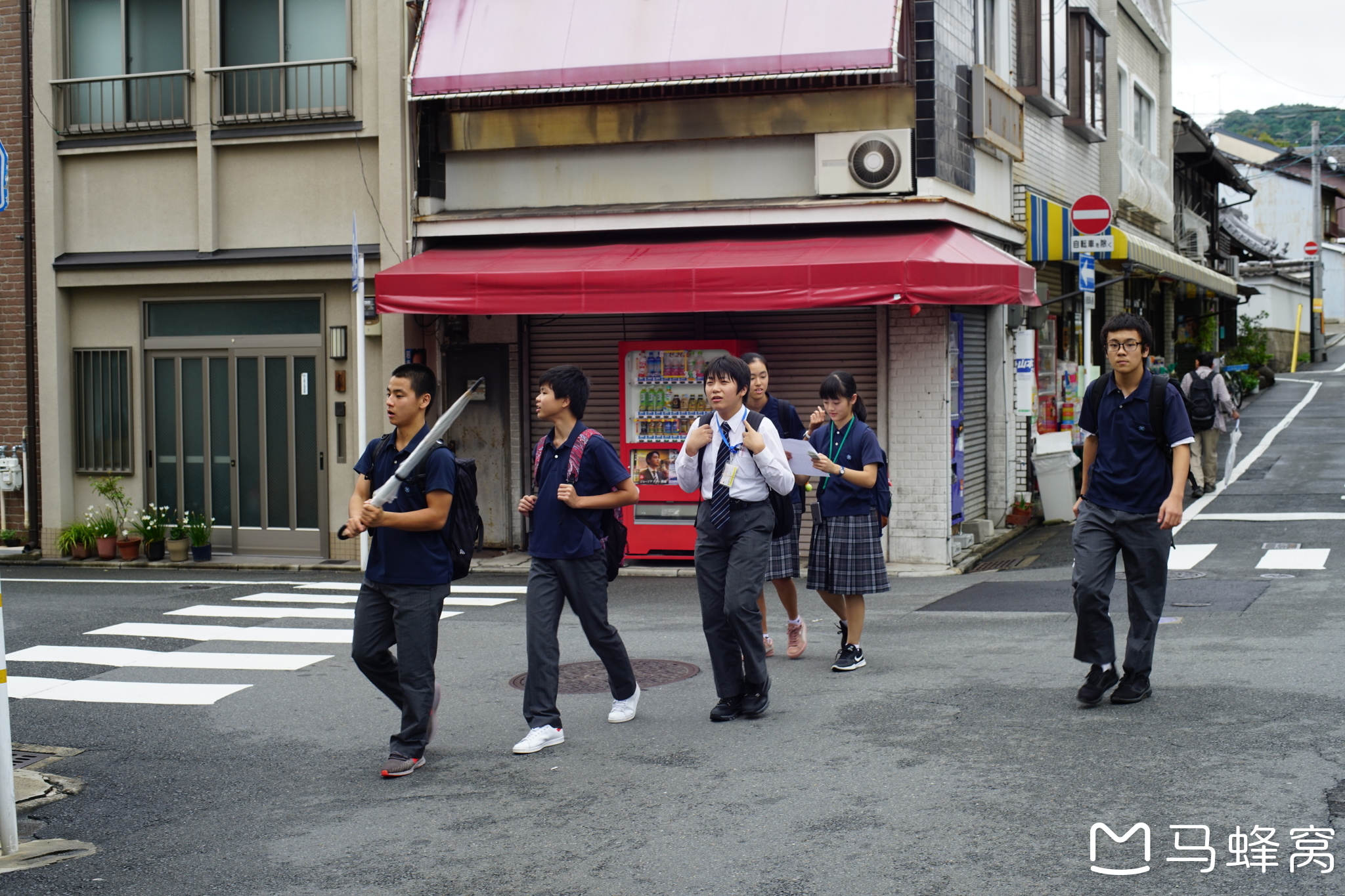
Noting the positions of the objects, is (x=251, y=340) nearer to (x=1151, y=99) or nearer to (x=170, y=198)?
(x=170, y=198)

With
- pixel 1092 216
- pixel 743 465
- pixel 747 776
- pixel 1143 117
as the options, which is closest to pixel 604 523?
pixel 743 465

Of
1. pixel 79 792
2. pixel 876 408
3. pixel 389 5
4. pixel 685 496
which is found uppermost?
pixel 389 5

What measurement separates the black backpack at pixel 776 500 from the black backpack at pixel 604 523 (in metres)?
0.58

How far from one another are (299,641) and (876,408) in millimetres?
6606

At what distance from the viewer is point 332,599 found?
42.2 feet

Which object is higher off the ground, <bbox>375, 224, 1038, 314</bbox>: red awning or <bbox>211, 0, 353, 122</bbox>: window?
<bbox>211, 0, 353, 122</bbox>: window

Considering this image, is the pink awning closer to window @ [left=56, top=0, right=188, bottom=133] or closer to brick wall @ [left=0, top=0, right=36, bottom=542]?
window @ [left=56, top=0, right=188, bottom=133]

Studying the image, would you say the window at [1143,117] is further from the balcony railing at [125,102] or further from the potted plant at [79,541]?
the potted plant at [79,541]

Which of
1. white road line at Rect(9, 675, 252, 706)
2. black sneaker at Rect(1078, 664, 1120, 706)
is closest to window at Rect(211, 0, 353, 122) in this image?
white road line at Rect(9, 675, 252, 706)

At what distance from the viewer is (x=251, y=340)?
16078 millimetres

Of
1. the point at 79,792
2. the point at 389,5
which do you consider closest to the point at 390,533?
the point at 79,792

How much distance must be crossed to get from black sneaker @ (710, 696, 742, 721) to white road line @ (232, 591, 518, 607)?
17.6 feet

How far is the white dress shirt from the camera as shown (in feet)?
23.2

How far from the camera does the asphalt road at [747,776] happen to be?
495 cm
